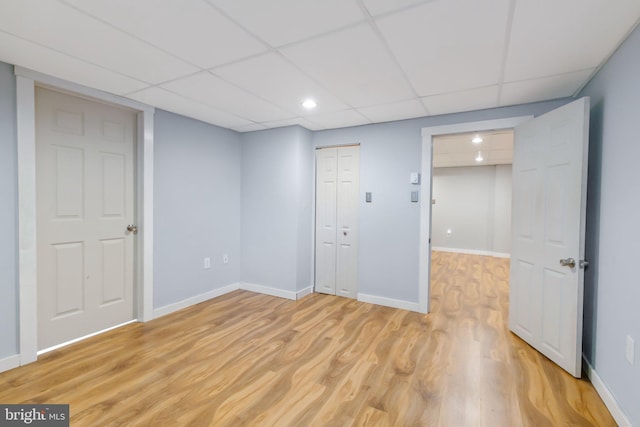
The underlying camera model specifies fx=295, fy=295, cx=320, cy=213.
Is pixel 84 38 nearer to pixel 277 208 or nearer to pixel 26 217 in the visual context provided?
pixel 26 217

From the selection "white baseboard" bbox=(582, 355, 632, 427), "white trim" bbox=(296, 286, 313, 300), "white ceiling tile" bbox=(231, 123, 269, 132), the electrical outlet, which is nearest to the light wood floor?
"white baseboard" bbox=(582, 355, 632, 427)

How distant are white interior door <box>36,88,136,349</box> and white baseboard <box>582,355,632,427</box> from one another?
4.09 m

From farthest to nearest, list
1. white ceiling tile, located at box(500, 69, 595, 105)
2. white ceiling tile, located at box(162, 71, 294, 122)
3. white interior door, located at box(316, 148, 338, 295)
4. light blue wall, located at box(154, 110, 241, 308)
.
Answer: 1. white interior door, located at box(316, 148, 338, 295)
2. light blue wall, located at box(154, 110, 241, 308)
3. white ceiling tile, located at box(162, 71, 294, 122)
4. white ceiling tile, located at box(500, 69, 595, 105)

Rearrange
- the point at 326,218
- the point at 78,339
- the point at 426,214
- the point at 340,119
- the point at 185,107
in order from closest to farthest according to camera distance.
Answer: the point at 78,339 → the point at 185,107 → the point at 426,214 → the point at 340,119 → the point at 326,218

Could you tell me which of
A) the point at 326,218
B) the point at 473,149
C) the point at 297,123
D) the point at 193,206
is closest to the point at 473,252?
the point at 473,149

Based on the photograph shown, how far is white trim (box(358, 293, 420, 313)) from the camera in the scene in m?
3.61

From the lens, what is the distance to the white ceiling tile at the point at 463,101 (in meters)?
2.69

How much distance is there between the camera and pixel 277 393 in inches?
80.5

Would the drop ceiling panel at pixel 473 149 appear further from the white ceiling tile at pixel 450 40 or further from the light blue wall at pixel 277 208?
the light blue wall at pixel 277 208

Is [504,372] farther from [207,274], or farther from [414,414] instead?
[207,274]

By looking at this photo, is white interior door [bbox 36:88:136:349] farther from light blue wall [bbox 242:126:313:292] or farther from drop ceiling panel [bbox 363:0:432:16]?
drop ceiling panel [bbox 363:0:432:16]

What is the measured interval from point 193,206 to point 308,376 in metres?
2.48

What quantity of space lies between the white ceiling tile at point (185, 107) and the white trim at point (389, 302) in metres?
2.76

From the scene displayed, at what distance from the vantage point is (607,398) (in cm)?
191
